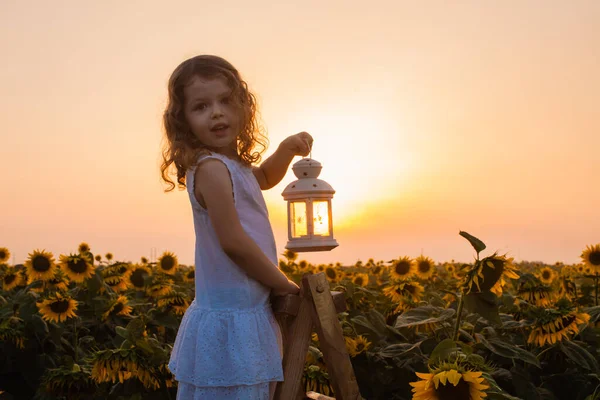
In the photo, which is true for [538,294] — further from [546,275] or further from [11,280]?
[11,280]

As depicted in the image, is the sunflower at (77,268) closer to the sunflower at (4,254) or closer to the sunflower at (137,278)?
the sunflower at (137,278)

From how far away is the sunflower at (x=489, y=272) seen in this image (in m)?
2.91

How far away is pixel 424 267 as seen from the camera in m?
6.76

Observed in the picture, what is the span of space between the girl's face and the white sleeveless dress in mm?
96

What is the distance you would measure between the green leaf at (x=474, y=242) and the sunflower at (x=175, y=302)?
2.95 metres

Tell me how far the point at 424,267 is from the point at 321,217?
147 inches

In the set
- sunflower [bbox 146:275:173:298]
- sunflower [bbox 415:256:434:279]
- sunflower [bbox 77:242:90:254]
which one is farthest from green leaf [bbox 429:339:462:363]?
sunflower [bbox 77:242:90:254]

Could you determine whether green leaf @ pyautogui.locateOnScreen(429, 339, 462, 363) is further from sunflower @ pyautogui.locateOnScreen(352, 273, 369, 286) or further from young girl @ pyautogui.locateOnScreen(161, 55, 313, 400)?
sunflower @ pyautogui.locateOnScreen(352, 273, 369, 286)

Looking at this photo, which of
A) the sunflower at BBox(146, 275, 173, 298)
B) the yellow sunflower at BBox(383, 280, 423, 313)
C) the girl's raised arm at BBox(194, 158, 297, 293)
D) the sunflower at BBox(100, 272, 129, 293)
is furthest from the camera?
the sunflower at BBox(100, 272, 129, 293)

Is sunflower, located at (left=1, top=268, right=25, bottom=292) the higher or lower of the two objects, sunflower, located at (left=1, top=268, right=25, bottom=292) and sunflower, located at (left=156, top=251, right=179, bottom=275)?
the lower

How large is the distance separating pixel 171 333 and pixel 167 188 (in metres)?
2.41

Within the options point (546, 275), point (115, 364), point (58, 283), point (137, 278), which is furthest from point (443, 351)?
point (137, 278)

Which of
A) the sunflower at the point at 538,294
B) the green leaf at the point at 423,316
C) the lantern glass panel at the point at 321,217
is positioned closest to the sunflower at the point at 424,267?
the sunflower at the point at 538,294

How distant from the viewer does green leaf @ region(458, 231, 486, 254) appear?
9.35ft
